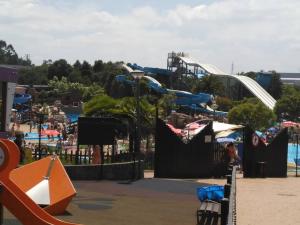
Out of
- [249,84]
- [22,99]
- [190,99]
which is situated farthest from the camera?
[249,84]

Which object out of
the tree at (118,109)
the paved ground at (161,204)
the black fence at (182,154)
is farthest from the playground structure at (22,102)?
the paved ground at (161,204)

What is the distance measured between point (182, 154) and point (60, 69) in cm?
11612

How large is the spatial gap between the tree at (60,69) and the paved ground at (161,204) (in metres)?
116

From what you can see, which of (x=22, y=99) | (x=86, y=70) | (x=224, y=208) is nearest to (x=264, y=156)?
(x=224, y=208)

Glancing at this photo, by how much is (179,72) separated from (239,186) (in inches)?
3772

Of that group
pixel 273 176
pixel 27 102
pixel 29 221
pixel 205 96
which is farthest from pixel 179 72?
pixel 29 221

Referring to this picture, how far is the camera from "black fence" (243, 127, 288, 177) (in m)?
22.9

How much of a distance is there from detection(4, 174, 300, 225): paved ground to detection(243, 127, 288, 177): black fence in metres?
3.32

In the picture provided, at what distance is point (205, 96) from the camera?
91375mm

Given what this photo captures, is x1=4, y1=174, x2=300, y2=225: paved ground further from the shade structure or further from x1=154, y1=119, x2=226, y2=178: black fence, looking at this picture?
x1=154, y1=119, x2=226, y2=178: black fence

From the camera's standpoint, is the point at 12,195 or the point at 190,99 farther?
the point at 190,99

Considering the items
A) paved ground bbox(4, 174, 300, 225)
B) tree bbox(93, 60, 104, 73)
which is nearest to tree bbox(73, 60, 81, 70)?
tree bbox(93, 60, 104, 73)

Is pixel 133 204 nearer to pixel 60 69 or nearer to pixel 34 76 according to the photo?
pixel 60 69

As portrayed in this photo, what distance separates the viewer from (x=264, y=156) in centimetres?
2359
